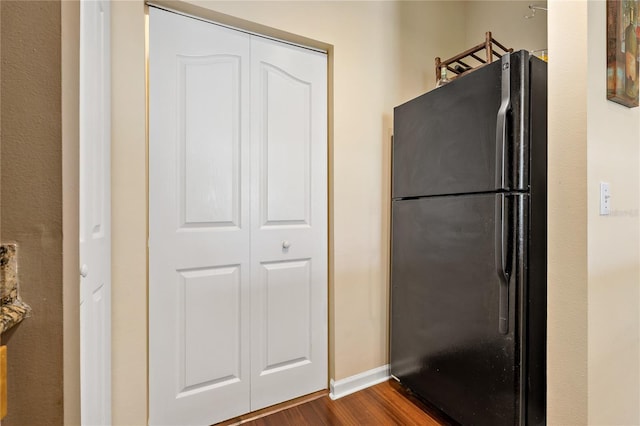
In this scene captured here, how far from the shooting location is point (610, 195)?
3.59ft

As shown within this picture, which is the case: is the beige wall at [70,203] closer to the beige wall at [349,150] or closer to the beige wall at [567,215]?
the beige wall at [349,150]

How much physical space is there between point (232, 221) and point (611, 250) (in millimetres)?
1541

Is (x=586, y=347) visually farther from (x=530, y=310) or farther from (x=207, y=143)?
(x=207, y=143)

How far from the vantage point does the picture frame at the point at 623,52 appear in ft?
3.56

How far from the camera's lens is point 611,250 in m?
1.11

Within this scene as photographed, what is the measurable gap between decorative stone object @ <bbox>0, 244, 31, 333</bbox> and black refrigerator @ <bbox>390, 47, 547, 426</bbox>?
4.62ft

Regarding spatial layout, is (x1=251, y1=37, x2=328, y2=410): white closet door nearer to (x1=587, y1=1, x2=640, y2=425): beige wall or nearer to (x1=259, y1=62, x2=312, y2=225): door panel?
(x1=259, y1=62, x2=312, y2=225): door panel

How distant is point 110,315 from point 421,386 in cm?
153

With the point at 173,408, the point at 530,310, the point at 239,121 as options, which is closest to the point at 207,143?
the point at 239,121

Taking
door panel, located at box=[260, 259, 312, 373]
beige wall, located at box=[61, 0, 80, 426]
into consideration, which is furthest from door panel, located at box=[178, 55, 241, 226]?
beige wall, located at box=[61, 0, 80, 426]

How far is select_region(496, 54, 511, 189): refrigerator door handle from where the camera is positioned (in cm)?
128

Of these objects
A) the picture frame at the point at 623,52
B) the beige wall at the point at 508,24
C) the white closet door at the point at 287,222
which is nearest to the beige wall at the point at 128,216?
the white closet door at the point at 287,222

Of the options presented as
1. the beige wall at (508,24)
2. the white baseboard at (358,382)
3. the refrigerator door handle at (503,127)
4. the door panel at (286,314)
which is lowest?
the white baseboard at (358,382)

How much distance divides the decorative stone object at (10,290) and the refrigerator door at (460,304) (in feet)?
4.62
